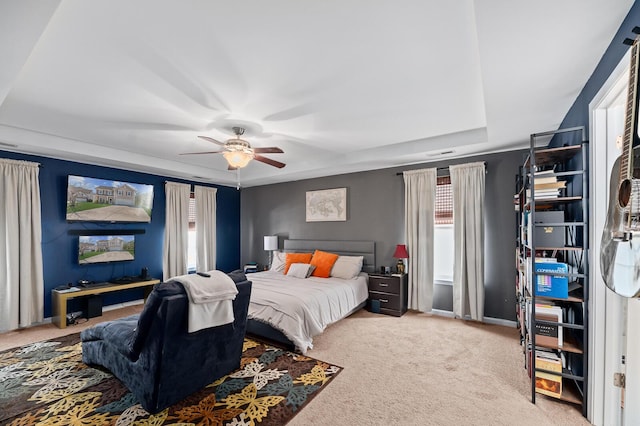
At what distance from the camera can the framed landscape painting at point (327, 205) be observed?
216 inches

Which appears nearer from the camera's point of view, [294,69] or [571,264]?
[294,69]

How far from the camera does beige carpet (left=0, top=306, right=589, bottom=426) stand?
2102 millimetres

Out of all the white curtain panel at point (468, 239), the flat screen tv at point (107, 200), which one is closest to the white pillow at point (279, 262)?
the flat screen tv at point (107, 200)

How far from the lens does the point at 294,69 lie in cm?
219

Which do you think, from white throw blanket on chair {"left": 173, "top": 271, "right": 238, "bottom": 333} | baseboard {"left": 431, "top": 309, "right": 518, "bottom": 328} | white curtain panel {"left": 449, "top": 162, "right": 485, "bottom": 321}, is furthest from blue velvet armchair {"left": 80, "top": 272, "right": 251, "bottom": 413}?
baseboard {"left": 431, "top": 309, "right": 518, "bottom": 328}

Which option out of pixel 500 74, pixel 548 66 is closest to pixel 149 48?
pixel 500 74

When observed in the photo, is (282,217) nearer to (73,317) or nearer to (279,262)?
(279,262)

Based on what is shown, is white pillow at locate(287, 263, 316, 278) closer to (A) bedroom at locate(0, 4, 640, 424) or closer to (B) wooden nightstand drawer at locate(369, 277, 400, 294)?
(A) bedroom at locate(0, 4, 640, 424)

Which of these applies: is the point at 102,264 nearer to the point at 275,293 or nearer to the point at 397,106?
the point at 275,293

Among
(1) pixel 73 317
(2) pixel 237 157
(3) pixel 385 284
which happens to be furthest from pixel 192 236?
(3) pixel 385 284

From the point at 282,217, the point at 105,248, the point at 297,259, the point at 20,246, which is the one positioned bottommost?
the point at 297,259

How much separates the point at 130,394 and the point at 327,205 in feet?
13.5

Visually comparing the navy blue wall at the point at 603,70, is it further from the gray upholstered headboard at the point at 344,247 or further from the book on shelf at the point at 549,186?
the gray upholstered headboard at the point at 344,247

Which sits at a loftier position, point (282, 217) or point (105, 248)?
point (282, 217)
